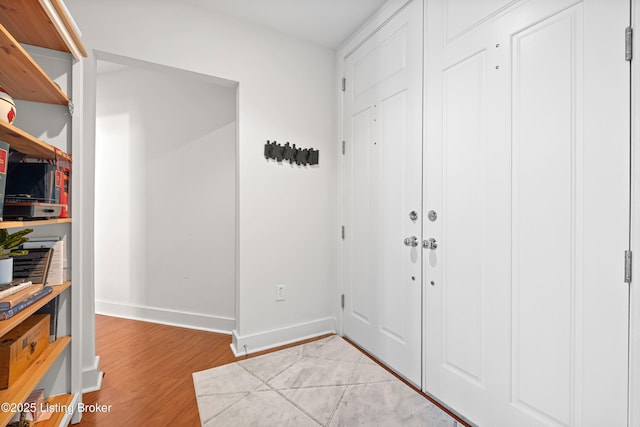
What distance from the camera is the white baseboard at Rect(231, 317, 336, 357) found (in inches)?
89.0

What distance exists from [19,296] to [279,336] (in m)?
1.65

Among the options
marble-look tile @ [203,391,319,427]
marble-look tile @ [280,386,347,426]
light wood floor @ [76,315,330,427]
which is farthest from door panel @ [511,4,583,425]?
light wood floor @ [76,315,330,427]

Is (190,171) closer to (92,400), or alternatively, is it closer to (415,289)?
(92,400)

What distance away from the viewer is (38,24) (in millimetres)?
1263

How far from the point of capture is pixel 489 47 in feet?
4.71

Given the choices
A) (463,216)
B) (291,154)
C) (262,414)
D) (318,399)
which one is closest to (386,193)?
(463,216)

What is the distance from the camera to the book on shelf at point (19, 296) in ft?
3.40

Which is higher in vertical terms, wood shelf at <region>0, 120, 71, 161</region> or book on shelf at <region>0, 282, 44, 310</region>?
wood shelf at <region>0, 120, 71, 161</region>

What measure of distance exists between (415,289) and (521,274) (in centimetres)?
64

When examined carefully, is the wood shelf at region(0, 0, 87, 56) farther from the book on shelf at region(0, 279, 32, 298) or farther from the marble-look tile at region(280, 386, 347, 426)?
the marble-look tile at region(280, 386, 347, 426)

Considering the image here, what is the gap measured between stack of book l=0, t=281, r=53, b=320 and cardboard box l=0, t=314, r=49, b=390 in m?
0.15

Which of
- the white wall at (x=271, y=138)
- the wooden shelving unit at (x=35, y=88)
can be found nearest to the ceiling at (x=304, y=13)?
the white wall at (x=271, y=138)

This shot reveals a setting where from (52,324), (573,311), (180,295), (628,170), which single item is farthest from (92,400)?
(628,170)

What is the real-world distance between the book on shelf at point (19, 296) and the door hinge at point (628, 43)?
2.28 metres
